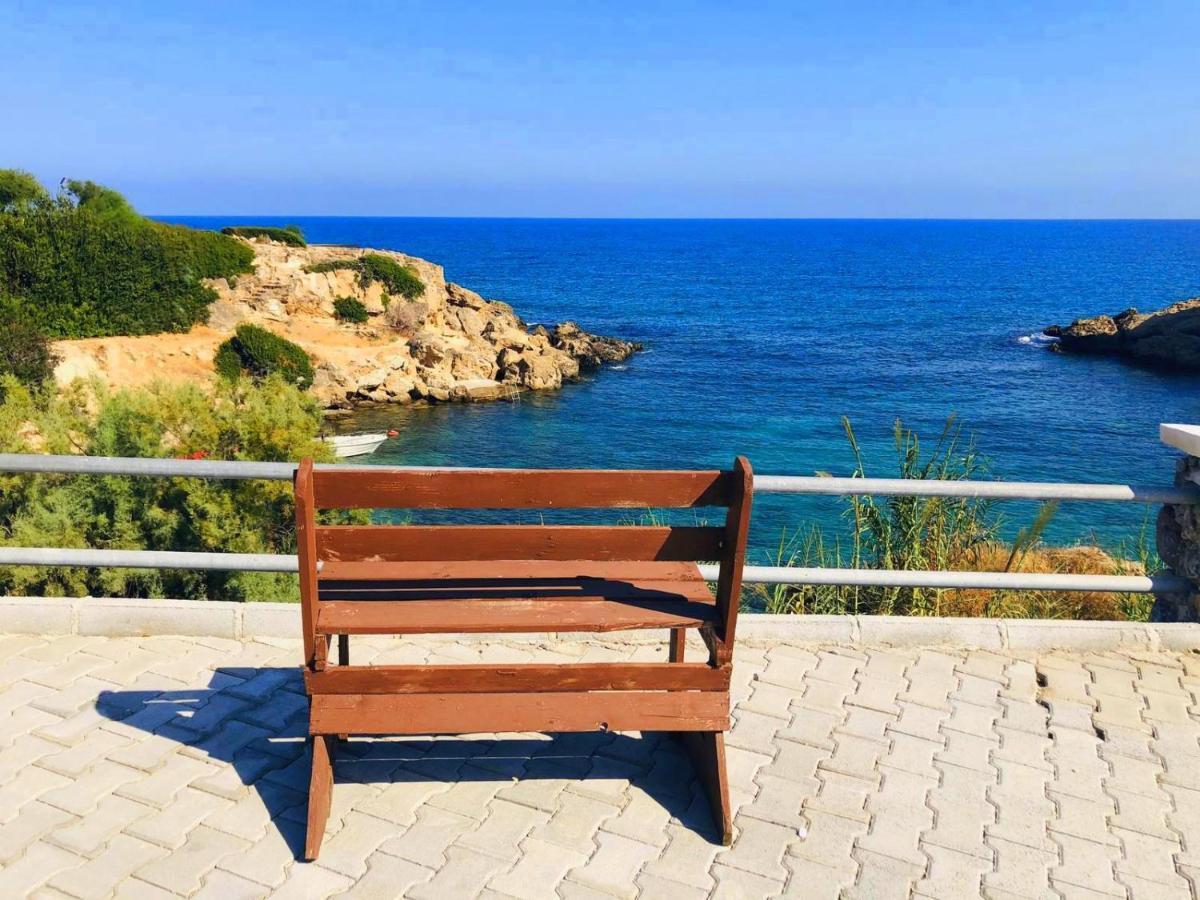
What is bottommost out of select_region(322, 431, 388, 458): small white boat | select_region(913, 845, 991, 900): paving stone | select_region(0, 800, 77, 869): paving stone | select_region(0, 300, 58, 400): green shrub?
select_region(322, 431, 388, 458): small white boat

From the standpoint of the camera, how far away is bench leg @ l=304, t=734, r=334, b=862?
3.30m

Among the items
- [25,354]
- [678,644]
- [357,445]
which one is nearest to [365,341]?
[357,445]

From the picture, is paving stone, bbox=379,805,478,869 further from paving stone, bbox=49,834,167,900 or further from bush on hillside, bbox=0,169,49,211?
bush on hillside, bbox=0,169,49,211

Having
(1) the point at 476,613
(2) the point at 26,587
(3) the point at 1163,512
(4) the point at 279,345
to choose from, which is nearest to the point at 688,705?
(1) the point at 476,613

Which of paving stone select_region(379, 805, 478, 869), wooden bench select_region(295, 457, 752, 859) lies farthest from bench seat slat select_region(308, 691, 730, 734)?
paving stone select_region(379, 805, 478, 869)

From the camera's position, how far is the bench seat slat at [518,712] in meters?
3.39

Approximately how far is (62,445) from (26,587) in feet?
5.25

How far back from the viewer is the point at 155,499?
7863 mm

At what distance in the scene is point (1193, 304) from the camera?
49.6m

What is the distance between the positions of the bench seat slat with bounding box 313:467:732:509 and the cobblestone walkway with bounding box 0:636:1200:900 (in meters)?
1.18

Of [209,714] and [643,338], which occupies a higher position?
[209,714]

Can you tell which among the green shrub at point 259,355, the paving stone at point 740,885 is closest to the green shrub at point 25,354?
the green shrub at point 259,355

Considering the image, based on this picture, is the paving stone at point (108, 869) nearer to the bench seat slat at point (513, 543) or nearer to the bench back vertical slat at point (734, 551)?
the bench seat slat at point (513, 543)

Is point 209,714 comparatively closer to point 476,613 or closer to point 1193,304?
point 476,613
